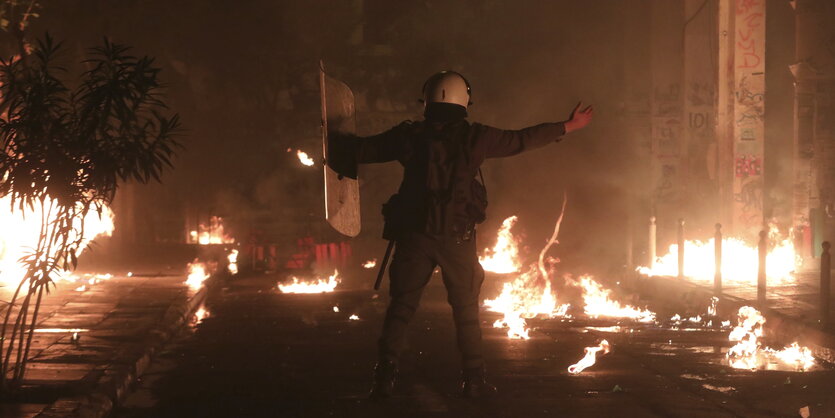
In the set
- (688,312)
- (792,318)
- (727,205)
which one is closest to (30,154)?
(792,318)

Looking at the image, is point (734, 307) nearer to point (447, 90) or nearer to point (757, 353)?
point (757, 353)

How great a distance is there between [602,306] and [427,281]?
569 centimetres

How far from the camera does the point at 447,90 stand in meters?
6.29

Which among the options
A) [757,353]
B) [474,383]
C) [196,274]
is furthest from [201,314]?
[757,353]

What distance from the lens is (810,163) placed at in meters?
20.0

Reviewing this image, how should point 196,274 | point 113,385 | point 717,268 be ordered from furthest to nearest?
point 196,274
point 717,268
point 113,385

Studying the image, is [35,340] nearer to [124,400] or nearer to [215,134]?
[124,400]

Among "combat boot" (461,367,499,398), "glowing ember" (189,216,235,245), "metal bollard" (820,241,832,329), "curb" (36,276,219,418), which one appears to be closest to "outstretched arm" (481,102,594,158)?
"combat boot" (461,367,499,398)

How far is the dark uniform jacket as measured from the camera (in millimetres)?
6141

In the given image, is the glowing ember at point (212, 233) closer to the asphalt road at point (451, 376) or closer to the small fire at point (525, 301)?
the small fire at point (525, 301)

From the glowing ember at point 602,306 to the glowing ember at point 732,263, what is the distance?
2.83m

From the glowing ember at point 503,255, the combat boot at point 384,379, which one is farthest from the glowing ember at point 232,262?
the combat boot at point 384,379

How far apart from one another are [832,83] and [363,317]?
1214 centimetres

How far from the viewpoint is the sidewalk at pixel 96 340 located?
606 centimetres
